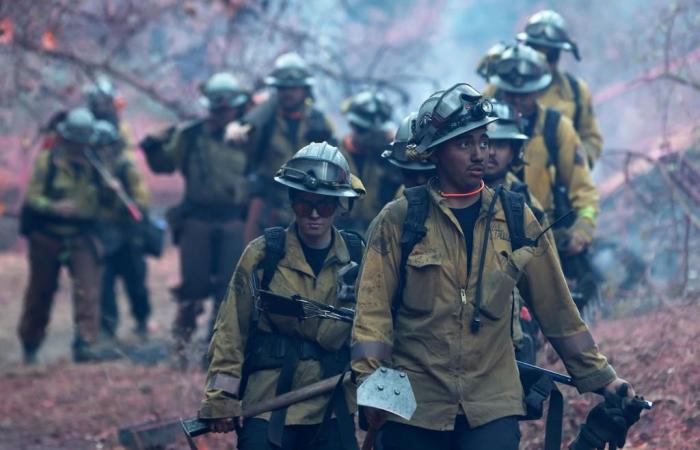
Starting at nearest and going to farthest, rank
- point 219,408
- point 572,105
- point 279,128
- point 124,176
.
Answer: point 219,408, point 572,105, point 279,128, point 124,176

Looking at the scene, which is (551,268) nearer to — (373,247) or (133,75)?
(373,247)

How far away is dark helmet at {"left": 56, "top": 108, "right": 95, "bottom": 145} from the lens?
11.1 meters

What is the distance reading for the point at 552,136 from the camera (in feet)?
23.8

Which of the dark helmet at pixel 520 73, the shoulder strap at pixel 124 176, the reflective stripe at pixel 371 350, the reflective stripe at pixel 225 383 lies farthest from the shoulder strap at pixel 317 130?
the reflective stripe at pixel 371 350

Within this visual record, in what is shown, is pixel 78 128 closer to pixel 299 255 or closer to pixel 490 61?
pixel 490 61

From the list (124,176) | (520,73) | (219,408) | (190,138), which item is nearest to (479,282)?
(219,408)

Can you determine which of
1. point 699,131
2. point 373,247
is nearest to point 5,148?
point 699,131

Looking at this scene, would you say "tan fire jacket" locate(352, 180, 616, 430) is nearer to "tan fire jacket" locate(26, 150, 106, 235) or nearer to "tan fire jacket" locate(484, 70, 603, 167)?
"tan fire jacket" locate(484, 70, 603, 167)

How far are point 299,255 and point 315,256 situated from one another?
90mm

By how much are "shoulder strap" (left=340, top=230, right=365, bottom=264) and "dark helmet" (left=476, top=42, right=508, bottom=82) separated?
244 cm

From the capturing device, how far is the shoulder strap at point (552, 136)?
725 cm

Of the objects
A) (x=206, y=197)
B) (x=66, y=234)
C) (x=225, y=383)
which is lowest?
(x=225, y=383)

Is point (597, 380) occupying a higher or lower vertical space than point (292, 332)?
lower

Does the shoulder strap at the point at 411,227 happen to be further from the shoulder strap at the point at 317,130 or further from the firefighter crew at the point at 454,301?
the shoulder strap at the point at 317,130
